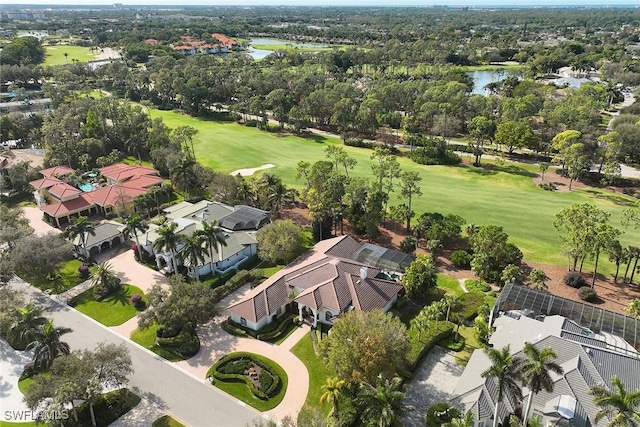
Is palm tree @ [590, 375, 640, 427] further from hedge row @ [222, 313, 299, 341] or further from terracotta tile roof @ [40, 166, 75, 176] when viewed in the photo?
terracotta tile roof @ [40, 166, 75, 176]

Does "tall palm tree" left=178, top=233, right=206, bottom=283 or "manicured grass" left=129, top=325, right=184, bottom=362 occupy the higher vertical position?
"tall palm tree" left=178, top=233, right=206, bottom=283

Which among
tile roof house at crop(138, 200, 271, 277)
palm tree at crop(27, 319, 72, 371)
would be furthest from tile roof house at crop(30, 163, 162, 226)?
palm tree at crop(27, 319, 72, 371)

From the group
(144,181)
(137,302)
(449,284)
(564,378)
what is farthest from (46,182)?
(564,378)

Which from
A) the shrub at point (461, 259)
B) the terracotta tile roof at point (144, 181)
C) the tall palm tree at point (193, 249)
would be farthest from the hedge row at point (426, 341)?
the terracotta tile roof at point (144, 181)

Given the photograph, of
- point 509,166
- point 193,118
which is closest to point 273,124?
point 193,118

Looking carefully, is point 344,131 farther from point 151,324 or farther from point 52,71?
point 52,71
